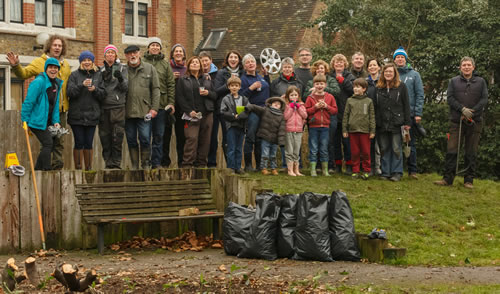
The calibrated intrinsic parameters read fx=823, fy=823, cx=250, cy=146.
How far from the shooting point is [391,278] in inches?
370

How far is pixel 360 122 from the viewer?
50.3 ft

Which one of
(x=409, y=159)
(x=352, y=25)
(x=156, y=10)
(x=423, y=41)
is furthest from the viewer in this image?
(x=156, y=10)

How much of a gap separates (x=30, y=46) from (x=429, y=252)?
22859 millimetres

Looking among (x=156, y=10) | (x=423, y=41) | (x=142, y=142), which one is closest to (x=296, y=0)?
(x=156, y=10)

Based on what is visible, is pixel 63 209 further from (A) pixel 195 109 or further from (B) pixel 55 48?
(A) pixel 195 109

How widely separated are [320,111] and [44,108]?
519cm

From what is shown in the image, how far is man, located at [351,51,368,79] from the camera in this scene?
1594cm

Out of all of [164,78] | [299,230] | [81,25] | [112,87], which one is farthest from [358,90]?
[81,25]

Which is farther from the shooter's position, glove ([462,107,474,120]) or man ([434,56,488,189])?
man ([434,56,488,189])

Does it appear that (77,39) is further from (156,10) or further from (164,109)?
(164,109)

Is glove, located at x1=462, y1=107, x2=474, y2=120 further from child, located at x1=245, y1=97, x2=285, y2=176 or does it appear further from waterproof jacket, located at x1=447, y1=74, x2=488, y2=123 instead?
child, located at x1=245, y1=97, x2=285, y2=176

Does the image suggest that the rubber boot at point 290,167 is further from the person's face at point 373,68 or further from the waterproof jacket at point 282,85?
the person's face at point 373,68

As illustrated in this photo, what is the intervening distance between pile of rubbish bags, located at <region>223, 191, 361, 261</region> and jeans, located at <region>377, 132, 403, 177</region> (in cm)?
494

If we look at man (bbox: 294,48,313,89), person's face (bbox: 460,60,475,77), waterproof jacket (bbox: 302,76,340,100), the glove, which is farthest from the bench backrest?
person's face (bbox: 460,60,475,77)
